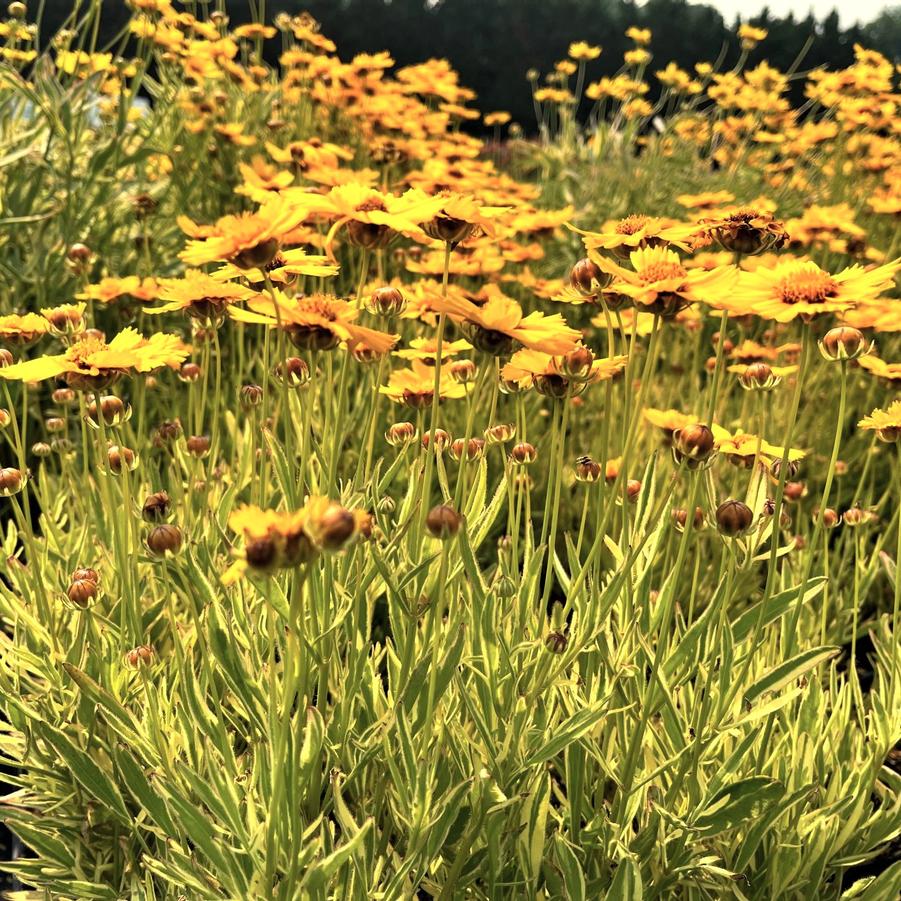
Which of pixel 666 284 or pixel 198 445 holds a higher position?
pixel 666 284

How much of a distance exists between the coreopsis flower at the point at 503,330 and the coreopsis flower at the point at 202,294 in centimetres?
33

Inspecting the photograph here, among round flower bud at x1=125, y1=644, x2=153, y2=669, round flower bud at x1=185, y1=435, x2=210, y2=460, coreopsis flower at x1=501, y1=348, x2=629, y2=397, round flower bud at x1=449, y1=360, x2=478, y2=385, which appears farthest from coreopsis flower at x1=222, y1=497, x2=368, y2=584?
round flower bud at x1=185, y1=435, x2=210, y2=460

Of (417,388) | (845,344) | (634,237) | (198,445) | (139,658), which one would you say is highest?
(634,237)

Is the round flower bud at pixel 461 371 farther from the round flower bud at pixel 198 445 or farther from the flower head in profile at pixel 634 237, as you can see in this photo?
the round flower bud at pixel 198 445

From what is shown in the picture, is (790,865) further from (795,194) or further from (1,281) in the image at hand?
(795,194)

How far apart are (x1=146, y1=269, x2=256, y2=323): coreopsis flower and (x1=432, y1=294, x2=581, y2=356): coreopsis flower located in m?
0.33

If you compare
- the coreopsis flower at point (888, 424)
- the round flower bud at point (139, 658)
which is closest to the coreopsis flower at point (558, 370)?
the coreopsis flower at point (888, 424)

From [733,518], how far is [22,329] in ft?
3.34

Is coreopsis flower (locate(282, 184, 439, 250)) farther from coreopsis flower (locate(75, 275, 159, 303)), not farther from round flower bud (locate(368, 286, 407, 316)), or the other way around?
coreopsis flower (locate(75, 275, 159, 303))

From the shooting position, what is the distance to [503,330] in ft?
3.03

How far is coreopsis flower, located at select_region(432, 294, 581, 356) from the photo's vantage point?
0.91m

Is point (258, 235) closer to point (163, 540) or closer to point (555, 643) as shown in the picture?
point (163, 540)

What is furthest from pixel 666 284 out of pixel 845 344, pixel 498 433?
pixel 498 433

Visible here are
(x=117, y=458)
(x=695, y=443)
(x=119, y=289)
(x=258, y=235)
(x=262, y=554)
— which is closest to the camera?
(x=262, y=554)
